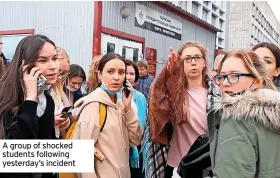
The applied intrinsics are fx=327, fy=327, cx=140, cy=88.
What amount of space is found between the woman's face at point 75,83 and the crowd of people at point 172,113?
2.47 feet

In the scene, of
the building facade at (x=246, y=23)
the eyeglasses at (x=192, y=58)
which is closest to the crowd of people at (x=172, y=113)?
the eyeglasses at (x=192, y=58)

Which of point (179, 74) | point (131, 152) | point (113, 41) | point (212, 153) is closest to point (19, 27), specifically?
point (113, 41)

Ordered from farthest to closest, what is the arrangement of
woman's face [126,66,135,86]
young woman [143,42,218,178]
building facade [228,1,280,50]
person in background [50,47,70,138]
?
1. building facade [228,1,280,50]
2. woman's face [126,66,135,86]
3. person in background [50,47,70,138]
4. young woman [143,42,218,178]

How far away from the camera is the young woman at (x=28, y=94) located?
1758 millimetres

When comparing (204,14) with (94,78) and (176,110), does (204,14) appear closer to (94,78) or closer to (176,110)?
(94,78)

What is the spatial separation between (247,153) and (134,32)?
24.7ft

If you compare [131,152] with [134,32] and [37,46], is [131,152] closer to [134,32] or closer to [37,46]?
[37,46]

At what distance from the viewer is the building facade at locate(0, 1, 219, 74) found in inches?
292

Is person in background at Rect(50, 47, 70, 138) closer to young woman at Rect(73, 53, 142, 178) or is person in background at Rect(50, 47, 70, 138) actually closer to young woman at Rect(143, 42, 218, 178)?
young woman at Rect(73, 53, 142, 178)

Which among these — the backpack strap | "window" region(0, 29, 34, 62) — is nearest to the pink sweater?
the backpack strap

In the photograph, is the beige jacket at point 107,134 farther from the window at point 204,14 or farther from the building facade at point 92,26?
the window at point 204,14

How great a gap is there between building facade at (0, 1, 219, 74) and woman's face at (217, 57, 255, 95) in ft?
18.7

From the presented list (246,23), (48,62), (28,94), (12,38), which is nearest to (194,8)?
(12,38)

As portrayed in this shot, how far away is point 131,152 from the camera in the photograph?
289cm
